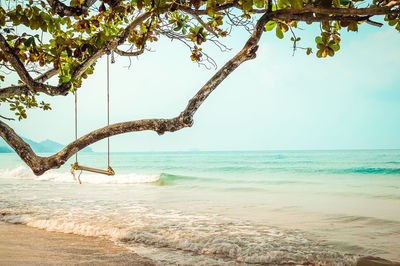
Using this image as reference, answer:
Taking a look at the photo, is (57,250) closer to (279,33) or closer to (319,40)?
(279,33)

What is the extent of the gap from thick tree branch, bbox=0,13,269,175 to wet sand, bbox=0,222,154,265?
4.16 feet

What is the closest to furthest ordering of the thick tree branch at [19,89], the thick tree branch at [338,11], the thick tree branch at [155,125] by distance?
the thick tree branch at [338,11] < the thick tree branch at [155,125] < the thick tree branch at [19,89]

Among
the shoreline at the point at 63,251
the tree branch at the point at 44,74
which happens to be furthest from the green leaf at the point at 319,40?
the shoreline at the point at 63,251

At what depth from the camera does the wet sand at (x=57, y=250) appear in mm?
2941

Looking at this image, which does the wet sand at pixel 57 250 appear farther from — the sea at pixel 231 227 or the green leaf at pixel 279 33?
the green leaf at pixel 279 33

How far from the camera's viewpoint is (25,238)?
3.84 metres

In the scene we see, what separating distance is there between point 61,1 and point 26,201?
20.6 ft

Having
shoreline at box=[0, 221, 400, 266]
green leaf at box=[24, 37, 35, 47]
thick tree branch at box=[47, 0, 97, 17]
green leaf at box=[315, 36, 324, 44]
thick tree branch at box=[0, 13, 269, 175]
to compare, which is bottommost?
shoreline at box=[0, 221, 400, 266]

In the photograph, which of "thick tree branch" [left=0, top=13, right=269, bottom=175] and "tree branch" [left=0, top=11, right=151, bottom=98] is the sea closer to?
"thick tree branch" [left=0, top=13, right=269, bottom=175]

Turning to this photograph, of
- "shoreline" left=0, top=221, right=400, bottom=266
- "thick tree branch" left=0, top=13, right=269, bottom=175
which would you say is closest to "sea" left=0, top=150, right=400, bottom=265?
"shoreline" left=0, top=221, right=400, bottom=266

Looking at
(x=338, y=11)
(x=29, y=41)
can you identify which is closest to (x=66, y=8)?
(x=29, y=41)

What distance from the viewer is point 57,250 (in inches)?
133

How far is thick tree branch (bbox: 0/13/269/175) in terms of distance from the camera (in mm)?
1912

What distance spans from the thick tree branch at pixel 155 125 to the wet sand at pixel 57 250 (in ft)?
4.16
